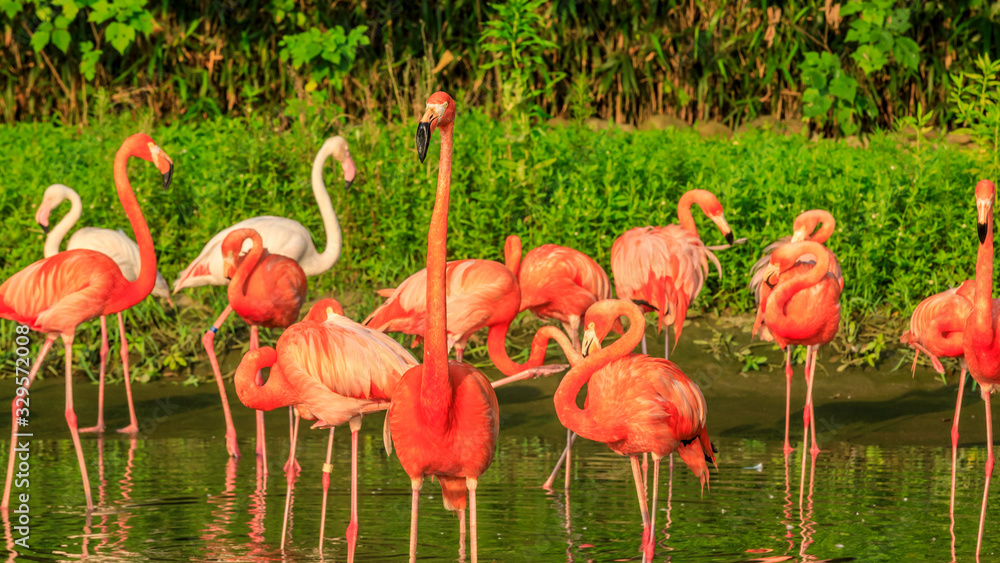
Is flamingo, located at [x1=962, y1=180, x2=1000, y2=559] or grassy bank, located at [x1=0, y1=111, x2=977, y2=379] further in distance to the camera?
grassy bank, located at [x1=0, y1=111, x2=977, y2=379]

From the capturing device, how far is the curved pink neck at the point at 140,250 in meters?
5.84

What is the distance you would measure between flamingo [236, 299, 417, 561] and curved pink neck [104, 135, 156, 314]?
1250mm

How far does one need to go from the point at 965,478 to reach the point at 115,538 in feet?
12.7

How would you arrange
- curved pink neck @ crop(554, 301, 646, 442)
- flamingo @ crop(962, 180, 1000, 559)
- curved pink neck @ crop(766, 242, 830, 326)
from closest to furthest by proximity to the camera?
curved pink neck @ crop(554, 301, 646, 442) < flamingo @ crop(962, 180, 1000, 559) < curved pink neck @ crop(766, 242, 830, 326)

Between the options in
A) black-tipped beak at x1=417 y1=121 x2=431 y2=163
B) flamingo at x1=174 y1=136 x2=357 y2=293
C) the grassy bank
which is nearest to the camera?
black-tipped beak at x1=417 y1=121 x2=431 y2=163

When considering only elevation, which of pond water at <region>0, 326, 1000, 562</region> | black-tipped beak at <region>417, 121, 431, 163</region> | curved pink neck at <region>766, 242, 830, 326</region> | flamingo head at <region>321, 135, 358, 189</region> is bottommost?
pond water at <region>0, 326, 1000, 562</region>

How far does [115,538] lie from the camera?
4.80 meters

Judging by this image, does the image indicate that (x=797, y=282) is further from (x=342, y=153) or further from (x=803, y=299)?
(x=342, y=153)

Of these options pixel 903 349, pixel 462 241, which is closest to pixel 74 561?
pixel 462 241

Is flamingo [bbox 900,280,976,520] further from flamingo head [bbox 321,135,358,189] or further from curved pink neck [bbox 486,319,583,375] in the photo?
flamingo head [bbox 321,135,358,189]

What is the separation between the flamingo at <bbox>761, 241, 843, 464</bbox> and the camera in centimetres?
624

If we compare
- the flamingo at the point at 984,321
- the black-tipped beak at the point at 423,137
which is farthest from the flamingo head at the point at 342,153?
the black-tipped beak at the point at 423,137

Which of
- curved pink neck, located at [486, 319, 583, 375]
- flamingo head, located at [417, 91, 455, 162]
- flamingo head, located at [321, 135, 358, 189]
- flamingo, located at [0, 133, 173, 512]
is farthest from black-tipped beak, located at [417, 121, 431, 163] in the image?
flamingo head, located at [321, 135, 358, 189]

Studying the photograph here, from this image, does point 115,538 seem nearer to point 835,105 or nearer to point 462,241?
point 462,241
